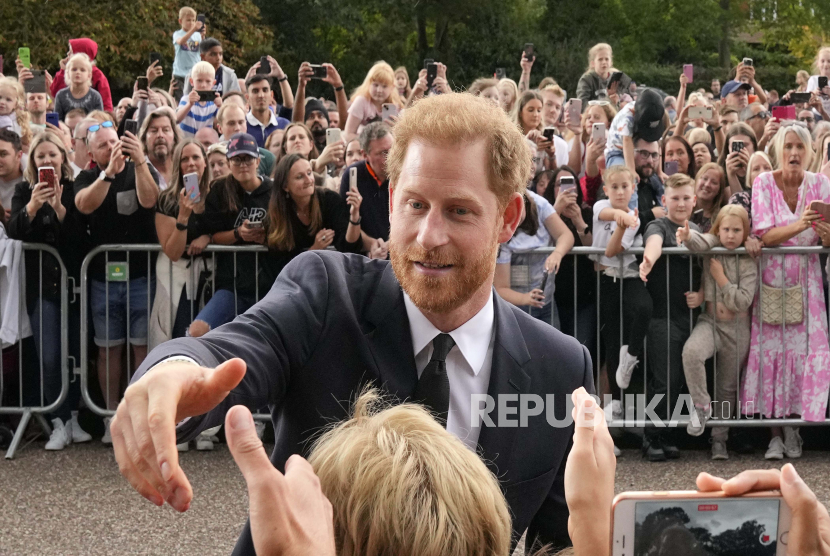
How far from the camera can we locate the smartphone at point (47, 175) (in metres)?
6.85

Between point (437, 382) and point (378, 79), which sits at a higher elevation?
point (378, 79)

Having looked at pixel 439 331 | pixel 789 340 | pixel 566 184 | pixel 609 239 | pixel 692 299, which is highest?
pixel 566 184

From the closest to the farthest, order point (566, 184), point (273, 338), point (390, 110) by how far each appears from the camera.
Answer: point (273, 338) → point (566, 184) → point (390, 110)

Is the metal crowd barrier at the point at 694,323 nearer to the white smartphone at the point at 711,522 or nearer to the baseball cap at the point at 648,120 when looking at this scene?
the baseball cap at the point at 648,120

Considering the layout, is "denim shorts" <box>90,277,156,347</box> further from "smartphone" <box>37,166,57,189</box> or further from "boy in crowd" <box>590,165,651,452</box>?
"boy in crowd" <box>590,165,651,452</box>

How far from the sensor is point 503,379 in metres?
2.43

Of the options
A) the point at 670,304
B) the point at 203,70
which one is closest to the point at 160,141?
the point at 203,70

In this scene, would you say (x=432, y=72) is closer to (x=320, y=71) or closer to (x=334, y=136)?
(x=320, y=71)

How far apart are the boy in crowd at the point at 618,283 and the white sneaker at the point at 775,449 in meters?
0.96

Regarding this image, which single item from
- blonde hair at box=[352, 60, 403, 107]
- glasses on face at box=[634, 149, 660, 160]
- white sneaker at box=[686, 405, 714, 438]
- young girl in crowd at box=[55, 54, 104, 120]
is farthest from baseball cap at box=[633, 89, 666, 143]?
young girl in crowd at box=[55, 54, 104, 120]

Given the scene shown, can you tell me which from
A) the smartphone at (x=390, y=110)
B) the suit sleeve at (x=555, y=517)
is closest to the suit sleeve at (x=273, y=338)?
the suit sleeve at (x=555, y=517)

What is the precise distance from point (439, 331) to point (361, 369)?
0.65 feet

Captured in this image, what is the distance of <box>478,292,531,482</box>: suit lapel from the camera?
237cm

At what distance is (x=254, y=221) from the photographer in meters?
7.07
